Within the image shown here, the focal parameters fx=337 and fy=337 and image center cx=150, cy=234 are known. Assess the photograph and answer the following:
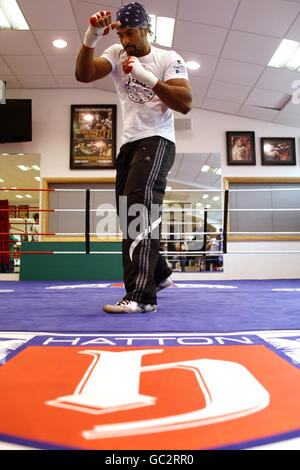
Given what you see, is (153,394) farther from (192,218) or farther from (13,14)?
(192,218)

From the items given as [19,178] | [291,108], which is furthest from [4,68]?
[19,178]

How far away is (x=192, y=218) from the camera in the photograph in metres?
11.3

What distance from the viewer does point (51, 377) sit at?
0.47 m

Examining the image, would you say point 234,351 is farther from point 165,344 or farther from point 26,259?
point 26,259

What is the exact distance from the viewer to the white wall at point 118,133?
4.55m

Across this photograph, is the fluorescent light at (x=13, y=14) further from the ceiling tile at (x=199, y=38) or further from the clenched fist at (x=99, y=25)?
the clenched fist at (x=99, y=25)

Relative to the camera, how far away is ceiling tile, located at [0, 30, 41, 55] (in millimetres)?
3531

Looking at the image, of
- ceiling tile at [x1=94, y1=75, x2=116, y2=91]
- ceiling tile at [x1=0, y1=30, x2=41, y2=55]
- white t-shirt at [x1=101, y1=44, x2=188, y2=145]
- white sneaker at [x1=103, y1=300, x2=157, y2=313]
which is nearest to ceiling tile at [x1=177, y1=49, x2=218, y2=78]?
ceiling tile at [x1=94, y1=75, x2=116, y2=91]

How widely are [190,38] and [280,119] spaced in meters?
1.80

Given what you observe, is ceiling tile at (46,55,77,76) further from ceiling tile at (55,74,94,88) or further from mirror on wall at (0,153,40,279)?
mirror on wall at (0,153,40,279)

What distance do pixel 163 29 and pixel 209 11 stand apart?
0.56 metres

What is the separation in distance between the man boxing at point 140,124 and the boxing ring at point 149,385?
28 cm

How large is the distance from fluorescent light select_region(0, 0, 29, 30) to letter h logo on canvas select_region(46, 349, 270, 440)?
12.3 ft

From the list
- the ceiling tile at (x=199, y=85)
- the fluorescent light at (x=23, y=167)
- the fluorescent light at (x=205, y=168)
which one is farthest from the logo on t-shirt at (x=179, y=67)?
the fluorescent light at (x=23, y=167)
